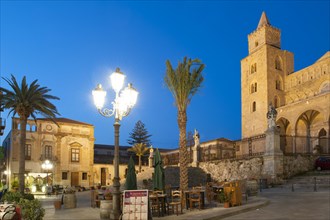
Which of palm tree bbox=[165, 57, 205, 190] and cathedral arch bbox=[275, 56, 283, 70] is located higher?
cathedral arch bbox=[275, 56, 283, 70]

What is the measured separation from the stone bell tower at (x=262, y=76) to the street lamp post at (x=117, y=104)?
37.9 meters

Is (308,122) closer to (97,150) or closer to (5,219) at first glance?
(97,150)

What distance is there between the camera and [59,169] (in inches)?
1715

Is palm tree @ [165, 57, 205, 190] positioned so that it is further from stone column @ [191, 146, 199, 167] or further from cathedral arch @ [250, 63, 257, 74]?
cathedral arch @ [250, 63, 257, 74]

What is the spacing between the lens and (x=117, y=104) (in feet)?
35.7

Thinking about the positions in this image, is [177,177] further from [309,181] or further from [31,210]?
[31,210]

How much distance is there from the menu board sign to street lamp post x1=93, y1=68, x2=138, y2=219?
0.69m

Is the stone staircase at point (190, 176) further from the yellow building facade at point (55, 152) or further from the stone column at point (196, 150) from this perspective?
the yellow building facade at point (55, 152)

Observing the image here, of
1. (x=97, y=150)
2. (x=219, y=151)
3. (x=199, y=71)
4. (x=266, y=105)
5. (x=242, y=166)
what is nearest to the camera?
(x=199, y=71)

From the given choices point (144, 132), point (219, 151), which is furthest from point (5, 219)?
point (144, 132)

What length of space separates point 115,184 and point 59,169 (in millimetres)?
35524

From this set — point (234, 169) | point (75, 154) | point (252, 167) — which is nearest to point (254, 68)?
point (234, 169)

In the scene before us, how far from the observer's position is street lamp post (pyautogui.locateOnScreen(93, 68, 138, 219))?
1048cm

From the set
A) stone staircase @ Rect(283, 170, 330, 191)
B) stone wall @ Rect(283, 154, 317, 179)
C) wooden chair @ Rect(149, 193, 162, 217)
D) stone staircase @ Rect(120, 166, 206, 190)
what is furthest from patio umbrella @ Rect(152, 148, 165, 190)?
stone staircase @ Rect(120, 166, 206, 190)
